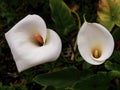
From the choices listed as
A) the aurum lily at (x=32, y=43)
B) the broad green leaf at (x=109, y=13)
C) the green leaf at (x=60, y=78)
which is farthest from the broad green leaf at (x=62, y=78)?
the broad green leaf at (x=109, y=13)

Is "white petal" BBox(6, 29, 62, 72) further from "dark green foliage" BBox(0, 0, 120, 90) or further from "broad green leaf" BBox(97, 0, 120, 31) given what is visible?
"broad green leaf" BBox(97, 0, 120, 31)

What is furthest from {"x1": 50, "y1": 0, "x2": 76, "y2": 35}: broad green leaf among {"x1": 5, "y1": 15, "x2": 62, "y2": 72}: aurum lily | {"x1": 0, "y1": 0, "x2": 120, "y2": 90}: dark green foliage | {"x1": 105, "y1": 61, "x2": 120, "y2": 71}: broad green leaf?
{"x1": 105, "y1": 61, "x2": 120, "y2": 71}: broad green leaf

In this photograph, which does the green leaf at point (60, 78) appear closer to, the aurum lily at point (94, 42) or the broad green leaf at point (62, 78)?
the broad green leaf at point (62, 78)

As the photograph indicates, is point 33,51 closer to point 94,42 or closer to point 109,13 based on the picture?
point 94,42

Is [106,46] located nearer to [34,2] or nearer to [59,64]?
[59,64]

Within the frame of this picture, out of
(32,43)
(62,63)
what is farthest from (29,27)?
(62,63)

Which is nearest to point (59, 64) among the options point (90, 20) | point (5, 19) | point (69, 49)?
point (69, 49)
